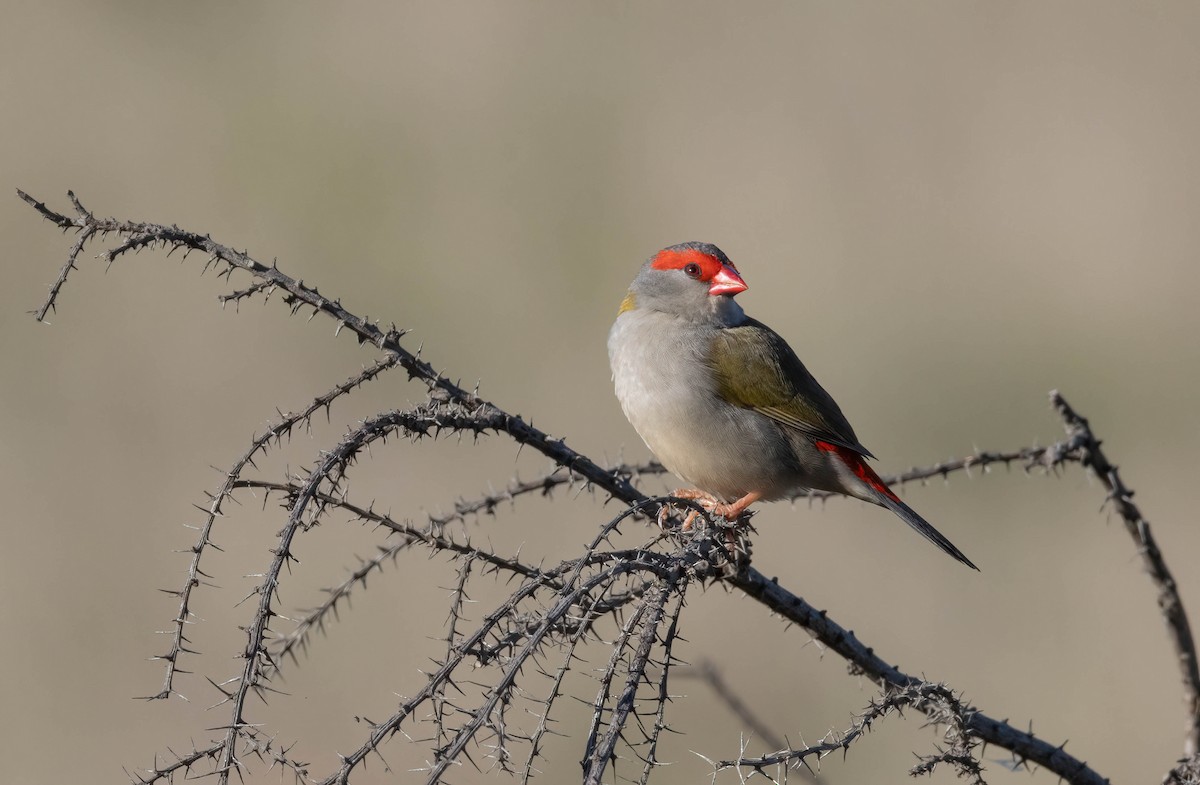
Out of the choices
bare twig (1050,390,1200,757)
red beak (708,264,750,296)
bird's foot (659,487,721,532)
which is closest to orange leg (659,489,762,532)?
bird's foot (659,487,721,532)

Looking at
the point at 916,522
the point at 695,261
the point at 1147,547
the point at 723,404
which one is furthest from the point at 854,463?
the point at 1147,547

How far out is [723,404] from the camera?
4848mm

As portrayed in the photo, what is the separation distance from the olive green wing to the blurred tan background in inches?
84.7

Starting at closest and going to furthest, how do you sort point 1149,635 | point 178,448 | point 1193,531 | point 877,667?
point 877,667 → point 1149,635 → point 1193,531 → point 178,448

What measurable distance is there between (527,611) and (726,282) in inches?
103

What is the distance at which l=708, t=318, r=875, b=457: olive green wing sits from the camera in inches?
192

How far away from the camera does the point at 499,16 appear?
1132cm

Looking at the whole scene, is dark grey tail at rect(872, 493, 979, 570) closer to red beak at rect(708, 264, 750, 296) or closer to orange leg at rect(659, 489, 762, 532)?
orange leg at rect(659, 489, 762, 532)

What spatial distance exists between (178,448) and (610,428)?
2.89 m

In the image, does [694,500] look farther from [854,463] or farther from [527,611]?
[854,463]

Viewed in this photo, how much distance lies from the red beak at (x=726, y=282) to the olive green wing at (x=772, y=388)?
160 millimetres

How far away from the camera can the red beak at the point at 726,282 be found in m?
5.09

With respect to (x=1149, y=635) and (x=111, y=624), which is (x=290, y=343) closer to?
(x=111, y=624)

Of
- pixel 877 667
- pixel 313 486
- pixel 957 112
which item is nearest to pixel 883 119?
pixel 957 112
